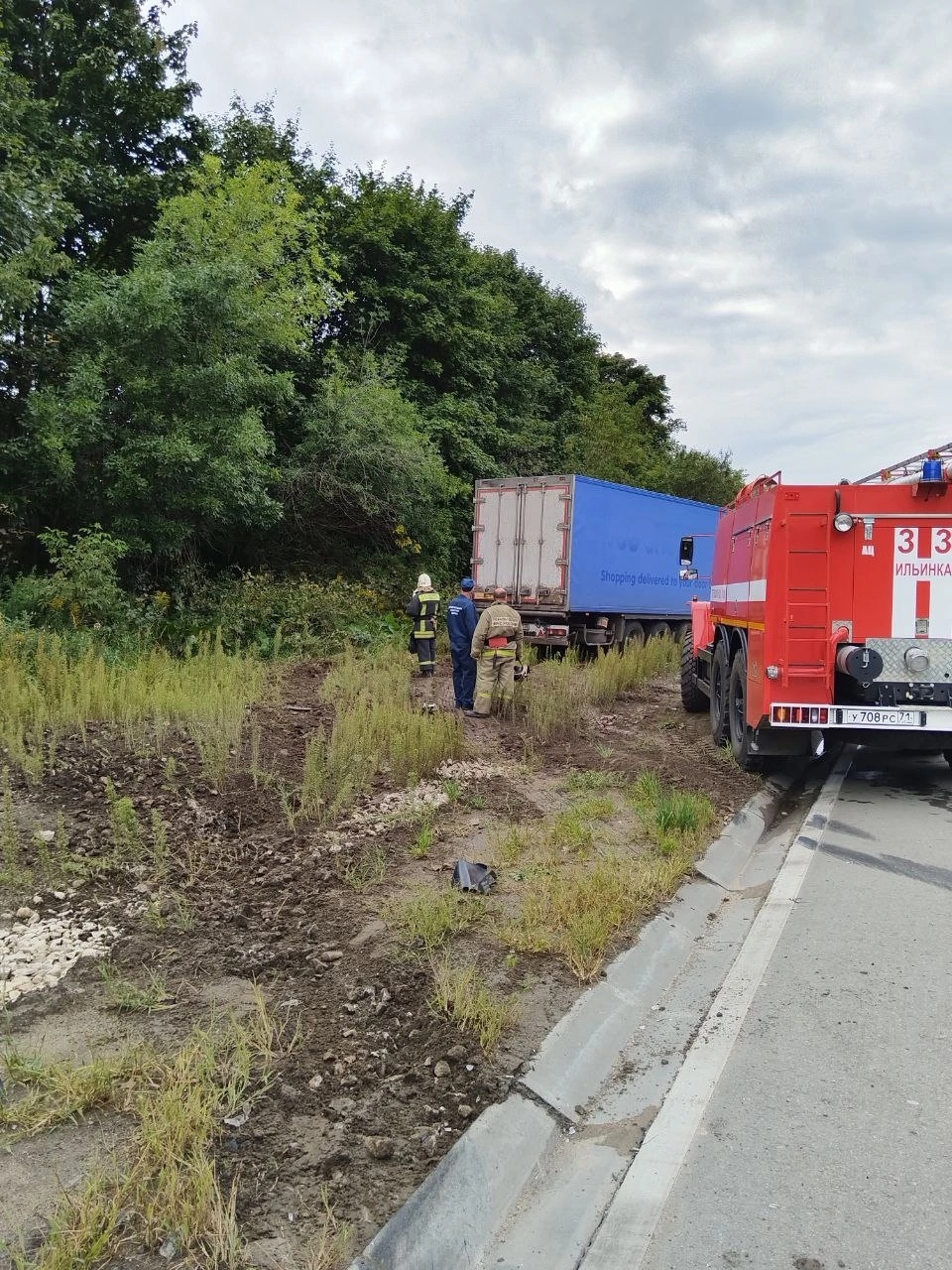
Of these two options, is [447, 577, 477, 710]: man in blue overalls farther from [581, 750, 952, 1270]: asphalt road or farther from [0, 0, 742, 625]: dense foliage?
[581, 750, 952, 1270]: asphalt road

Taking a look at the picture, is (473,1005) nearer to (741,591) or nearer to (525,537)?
(741,591)

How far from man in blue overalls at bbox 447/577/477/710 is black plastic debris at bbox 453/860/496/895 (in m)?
6.24

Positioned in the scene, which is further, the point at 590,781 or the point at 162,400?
the point at 162,400

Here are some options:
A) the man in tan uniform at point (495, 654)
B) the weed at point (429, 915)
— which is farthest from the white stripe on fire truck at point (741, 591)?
the weed at point (429, 915)

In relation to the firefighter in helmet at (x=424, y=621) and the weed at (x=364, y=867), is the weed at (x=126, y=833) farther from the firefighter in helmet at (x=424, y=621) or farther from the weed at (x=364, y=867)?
the firefighter in helmet at (x=424, y=621)

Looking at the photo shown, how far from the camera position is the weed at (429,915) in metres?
4.57

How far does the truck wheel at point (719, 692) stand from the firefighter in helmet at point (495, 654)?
227cm

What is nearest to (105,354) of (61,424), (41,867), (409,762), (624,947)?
(61,424)

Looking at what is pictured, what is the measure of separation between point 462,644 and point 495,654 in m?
0.98

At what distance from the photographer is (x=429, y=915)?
4.73 meters

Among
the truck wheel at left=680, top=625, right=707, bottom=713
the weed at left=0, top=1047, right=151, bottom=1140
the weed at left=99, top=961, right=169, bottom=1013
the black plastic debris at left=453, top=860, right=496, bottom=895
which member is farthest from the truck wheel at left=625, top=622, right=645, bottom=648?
the weed at left=0, top=1047, right=151, bottom=1140

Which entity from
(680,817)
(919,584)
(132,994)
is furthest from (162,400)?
(132,994)

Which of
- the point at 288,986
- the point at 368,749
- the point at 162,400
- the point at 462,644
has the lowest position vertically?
the point at 288,986

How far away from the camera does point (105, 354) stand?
→ 13367 mm
